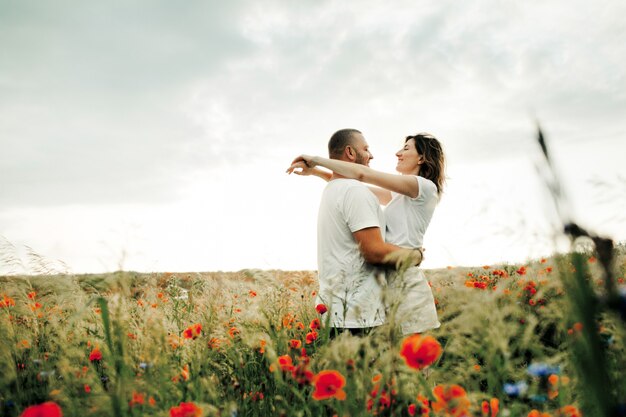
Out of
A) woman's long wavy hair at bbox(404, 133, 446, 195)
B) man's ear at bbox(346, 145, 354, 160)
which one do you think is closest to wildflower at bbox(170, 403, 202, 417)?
man's ear at bbox(346, 145, 354, 160)

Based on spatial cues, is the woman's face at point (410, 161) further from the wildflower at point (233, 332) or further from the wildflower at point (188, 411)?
the wildflower at point (188, 411)

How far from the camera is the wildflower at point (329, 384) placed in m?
1.18

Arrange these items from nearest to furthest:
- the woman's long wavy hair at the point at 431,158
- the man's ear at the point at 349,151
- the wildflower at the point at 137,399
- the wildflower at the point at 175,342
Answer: the wildflower at the point at 137,399 < the wildflower at the point at 175,342 < the man's ear at the point at 349,151 < the woman's long wavy hair at the point at 431,158

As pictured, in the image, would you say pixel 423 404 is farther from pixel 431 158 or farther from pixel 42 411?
pixel 431 158

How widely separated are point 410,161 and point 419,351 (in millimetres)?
2387

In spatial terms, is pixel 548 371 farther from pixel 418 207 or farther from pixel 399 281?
pixel 418 207

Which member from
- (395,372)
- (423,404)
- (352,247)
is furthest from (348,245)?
(423,404)

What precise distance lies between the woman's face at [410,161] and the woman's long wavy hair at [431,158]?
38 mm

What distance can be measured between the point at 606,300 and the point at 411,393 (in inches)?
37.8

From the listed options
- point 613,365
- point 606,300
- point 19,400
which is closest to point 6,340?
point 19,400

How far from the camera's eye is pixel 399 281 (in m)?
1.36

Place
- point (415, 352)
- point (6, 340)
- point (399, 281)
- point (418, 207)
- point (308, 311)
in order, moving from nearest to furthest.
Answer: point (415, 352), point (399, 281), point (6, 340), point (418, 207), point (308, 311)

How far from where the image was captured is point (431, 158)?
11.1 feet

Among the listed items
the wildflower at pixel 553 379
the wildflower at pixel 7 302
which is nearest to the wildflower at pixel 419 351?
the wildflower at pixel 553 379
